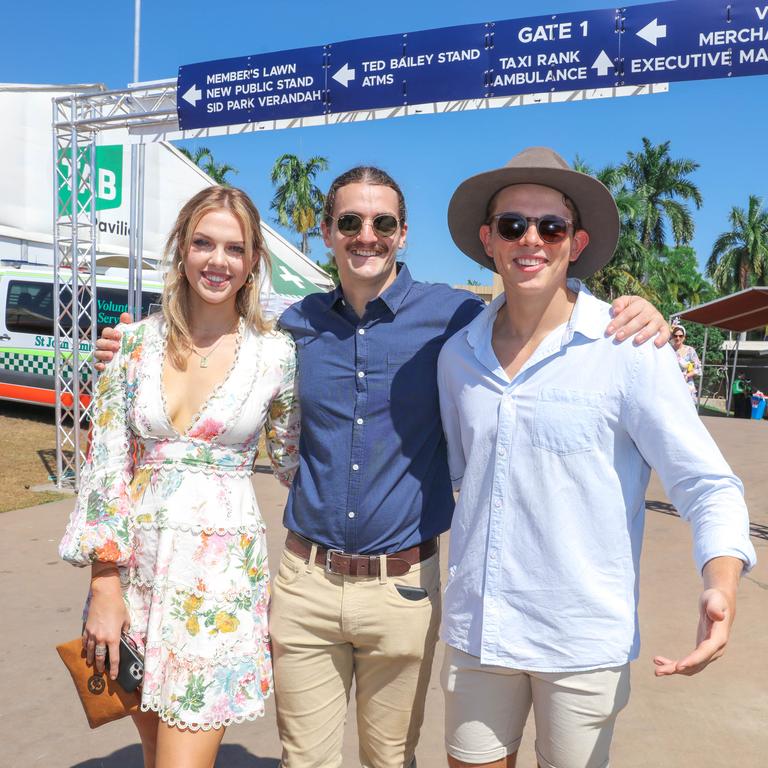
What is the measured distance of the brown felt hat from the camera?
2.08 m

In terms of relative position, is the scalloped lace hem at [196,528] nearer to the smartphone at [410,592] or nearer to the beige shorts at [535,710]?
the smartphone at [410,592]

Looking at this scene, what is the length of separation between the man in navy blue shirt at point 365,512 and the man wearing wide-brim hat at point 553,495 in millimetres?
241

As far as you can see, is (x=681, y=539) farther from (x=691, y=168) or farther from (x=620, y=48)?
(x=691, y=168)

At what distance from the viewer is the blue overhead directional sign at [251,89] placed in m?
7.53

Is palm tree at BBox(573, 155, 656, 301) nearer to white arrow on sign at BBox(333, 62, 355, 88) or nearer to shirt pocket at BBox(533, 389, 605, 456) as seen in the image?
white arrow on sign at BBox(333, 62, 355, 88)

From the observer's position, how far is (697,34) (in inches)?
254

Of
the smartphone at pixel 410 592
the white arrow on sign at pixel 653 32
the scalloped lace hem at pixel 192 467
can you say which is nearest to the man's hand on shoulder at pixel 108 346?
the scalloped lace hem at pixel 192 467

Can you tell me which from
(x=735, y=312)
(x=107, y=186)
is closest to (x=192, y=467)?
(x=107, y=186)

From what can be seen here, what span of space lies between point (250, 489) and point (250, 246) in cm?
73

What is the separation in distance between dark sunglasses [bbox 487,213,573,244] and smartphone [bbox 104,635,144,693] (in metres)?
1.51

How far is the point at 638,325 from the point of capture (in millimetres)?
1922

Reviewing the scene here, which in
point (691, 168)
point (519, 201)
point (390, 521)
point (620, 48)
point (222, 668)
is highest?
point (691, 168)

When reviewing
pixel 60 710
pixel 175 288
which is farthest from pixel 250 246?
pixel 60 710

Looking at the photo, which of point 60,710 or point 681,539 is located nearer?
point 60,710
